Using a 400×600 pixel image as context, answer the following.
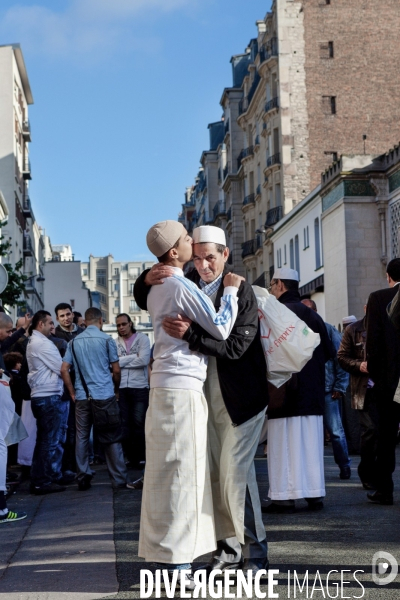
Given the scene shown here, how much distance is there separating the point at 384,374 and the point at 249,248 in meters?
53.3

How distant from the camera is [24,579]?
6.02 meters

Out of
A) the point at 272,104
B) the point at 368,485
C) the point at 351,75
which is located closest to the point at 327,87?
the point at 351,75

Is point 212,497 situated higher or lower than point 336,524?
higher

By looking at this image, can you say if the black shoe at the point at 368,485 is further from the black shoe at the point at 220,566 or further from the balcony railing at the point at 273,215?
the balcony railing at the point at 273,215

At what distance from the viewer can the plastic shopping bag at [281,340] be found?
620 centimetres

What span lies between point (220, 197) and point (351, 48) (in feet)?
102

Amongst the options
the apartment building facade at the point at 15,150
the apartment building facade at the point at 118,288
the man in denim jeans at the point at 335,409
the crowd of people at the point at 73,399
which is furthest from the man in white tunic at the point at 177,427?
the apartment building facade at the point at 118,288

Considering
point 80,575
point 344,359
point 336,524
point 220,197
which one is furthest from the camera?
point 220,197

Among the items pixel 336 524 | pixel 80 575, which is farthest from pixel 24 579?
pixel 336 524

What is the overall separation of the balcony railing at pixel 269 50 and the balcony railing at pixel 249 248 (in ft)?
35.4

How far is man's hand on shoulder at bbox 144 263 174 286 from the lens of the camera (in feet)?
18.5

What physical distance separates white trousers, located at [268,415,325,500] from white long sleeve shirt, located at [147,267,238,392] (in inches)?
118

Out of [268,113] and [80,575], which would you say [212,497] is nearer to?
[80,575]

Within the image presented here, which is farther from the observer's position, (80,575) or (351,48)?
(351,48)
